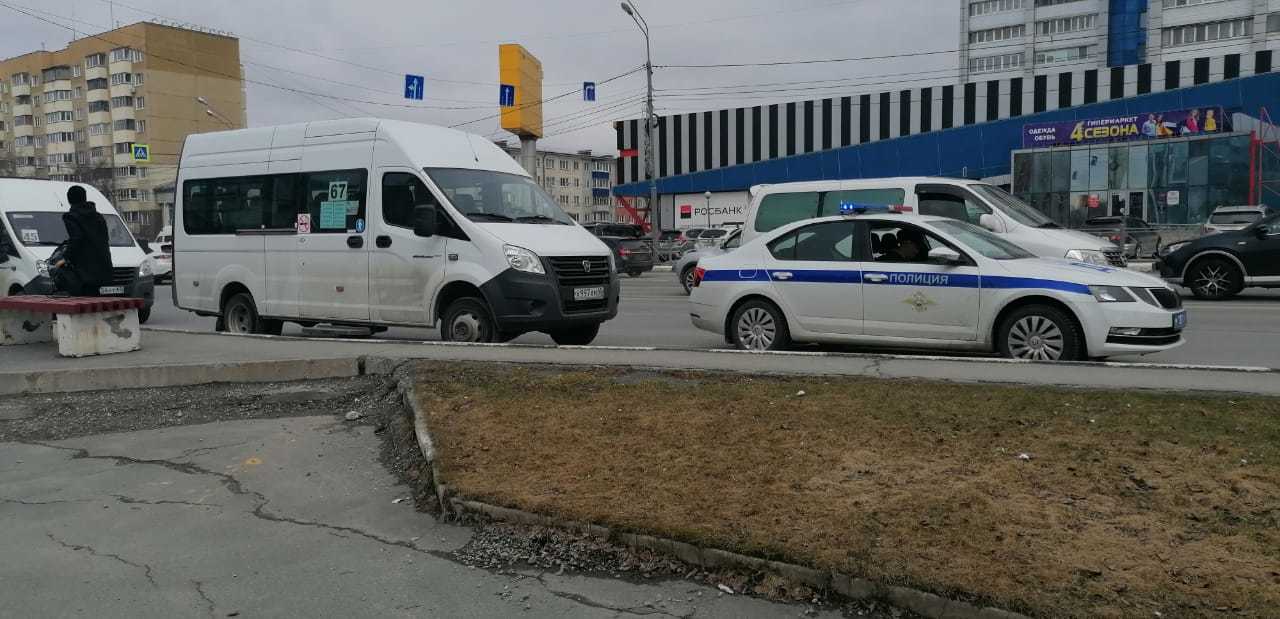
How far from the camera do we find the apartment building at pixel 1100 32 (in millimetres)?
66250

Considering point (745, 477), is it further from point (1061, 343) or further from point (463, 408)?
point (1061, 343)

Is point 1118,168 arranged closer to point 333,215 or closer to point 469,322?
point 469,322

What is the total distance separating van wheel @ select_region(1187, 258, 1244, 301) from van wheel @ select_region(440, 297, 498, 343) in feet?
41.1

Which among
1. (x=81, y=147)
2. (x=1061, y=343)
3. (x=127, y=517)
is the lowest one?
(x=127, y=517)

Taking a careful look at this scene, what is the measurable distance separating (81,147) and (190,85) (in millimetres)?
30527

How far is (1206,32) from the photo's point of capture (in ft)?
222

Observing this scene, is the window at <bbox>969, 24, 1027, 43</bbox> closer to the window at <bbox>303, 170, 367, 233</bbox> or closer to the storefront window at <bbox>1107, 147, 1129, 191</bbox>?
the storefront window at <bbox>1107, 147, 1129, 191</bbox>

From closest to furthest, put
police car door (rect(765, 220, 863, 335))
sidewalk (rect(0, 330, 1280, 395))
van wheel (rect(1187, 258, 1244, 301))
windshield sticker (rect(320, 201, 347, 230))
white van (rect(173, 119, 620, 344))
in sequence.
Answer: sidewalk (rect(0, 330, 1280, 395)), police car door (rect(765, 220, 863, 335)), white van (rect(173, 119, 620, 344)), windshield sticker (rect(320, 201, 347, 230)), van wheel (rect(1187, 258, 1244, 301))

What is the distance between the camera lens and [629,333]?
1289 cm

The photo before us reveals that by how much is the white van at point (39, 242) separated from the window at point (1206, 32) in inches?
2955

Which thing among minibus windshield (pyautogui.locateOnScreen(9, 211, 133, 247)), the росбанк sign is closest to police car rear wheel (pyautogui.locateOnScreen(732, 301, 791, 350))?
minibus windshield (pyautogui.locateOnScreen(9, 211, 133, 247))

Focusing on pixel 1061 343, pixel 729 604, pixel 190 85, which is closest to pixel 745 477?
pixel 729 604

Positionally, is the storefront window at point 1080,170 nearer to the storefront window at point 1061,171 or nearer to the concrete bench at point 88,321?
the storefront window at point 1061,171

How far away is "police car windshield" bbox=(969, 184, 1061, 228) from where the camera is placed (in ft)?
40.8
